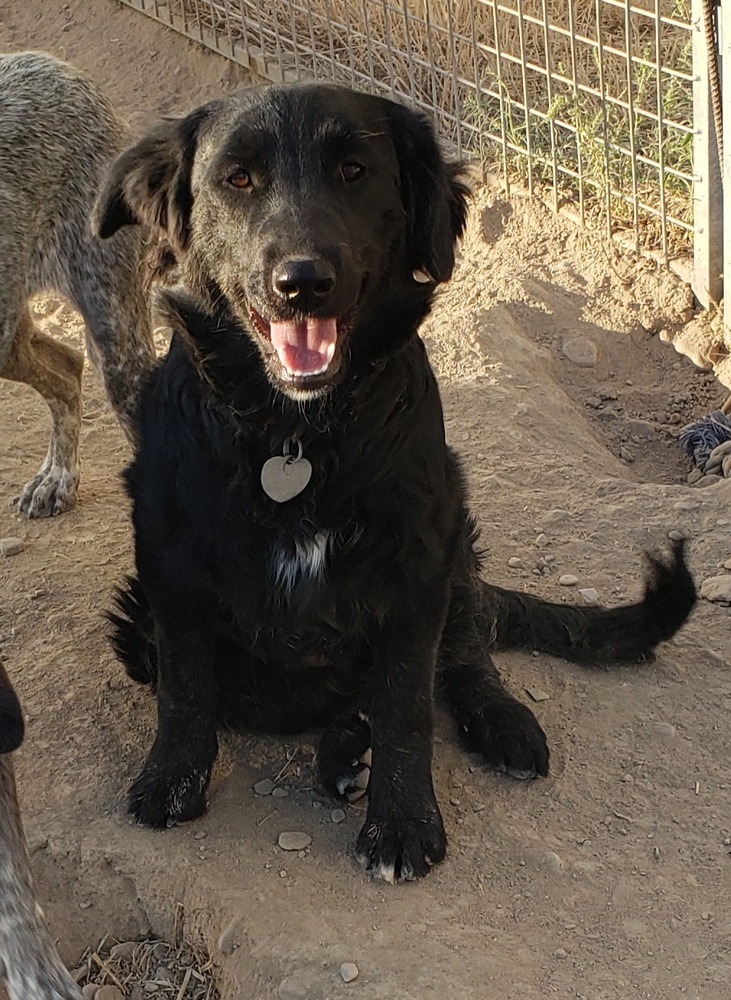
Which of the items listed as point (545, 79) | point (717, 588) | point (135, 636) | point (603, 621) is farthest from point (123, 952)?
point (545, 79)

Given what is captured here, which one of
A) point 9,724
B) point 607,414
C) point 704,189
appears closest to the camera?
point 9,724

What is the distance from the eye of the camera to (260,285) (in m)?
2.68

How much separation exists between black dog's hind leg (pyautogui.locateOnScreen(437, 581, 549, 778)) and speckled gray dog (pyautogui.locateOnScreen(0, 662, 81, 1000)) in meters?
1.16

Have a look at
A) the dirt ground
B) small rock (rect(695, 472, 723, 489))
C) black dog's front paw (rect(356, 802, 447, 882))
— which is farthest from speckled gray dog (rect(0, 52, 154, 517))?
small rock (rect(695, 472, 723, 489))

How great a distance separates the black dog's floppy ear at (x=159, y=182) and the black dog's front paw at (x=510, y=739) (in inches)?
55.8

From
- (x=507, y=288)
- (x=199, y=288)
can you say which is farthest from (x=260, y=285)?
(x=507, y=288)

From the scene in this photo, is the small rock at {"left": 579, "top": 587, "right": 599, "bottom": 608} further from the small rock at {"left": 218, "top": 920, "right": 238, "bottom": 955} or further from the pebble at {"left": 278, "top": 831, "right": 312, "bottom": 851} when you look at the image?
the small rock at {"left": 218, "top": 920, "right": 238, "bottom": 955}

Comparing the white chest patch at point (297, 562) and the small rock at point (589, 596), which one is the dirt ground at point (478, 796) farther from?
the white chest patch at point (297, 562)

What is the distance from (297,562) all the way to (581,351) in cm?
302

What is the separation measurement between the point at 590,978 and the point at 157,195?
196cm

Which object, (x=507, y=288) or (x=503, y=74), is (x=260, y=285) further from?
(x=503, y=74)

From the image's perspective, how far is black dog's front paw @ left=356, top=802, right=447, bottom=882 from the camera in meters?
2.99

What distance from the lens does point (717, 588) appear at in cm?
397

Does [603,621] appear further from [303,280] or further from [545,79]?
[545,79]
